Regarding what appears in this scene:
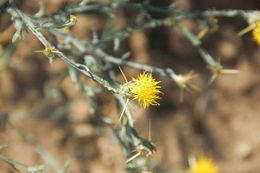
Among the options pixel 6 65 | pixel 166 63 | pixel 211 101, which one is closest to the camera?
pixel 6 65

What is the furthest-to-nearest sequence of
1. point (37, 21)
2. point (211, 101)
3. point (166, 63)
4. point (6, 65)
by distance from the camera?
point (211, 101)
point (166, 63)
point (6, 65)
point (37, 21)

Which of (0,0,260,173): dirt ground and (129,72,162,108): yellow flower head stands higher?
→ (129,72,162,108): yellow flower head

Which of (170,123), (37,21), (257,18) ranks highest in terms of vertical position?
(37,21)

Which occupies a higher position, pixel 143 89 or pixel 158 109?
pixel 143 89

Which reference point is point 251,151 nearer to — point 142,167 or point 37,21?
point 142,167

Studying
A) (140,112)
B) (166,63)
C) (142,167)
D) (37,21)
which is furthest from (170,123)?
(37,21)

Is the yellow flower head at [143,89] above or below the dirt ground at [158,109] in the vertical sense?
above

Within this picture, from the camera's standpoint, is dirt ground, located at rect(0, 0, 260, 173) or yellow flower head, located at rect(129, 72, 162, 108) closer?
yellow flower head, located at rect(129, 72, 162, 108)

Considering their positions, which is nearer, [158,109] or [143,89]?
[143,89]
